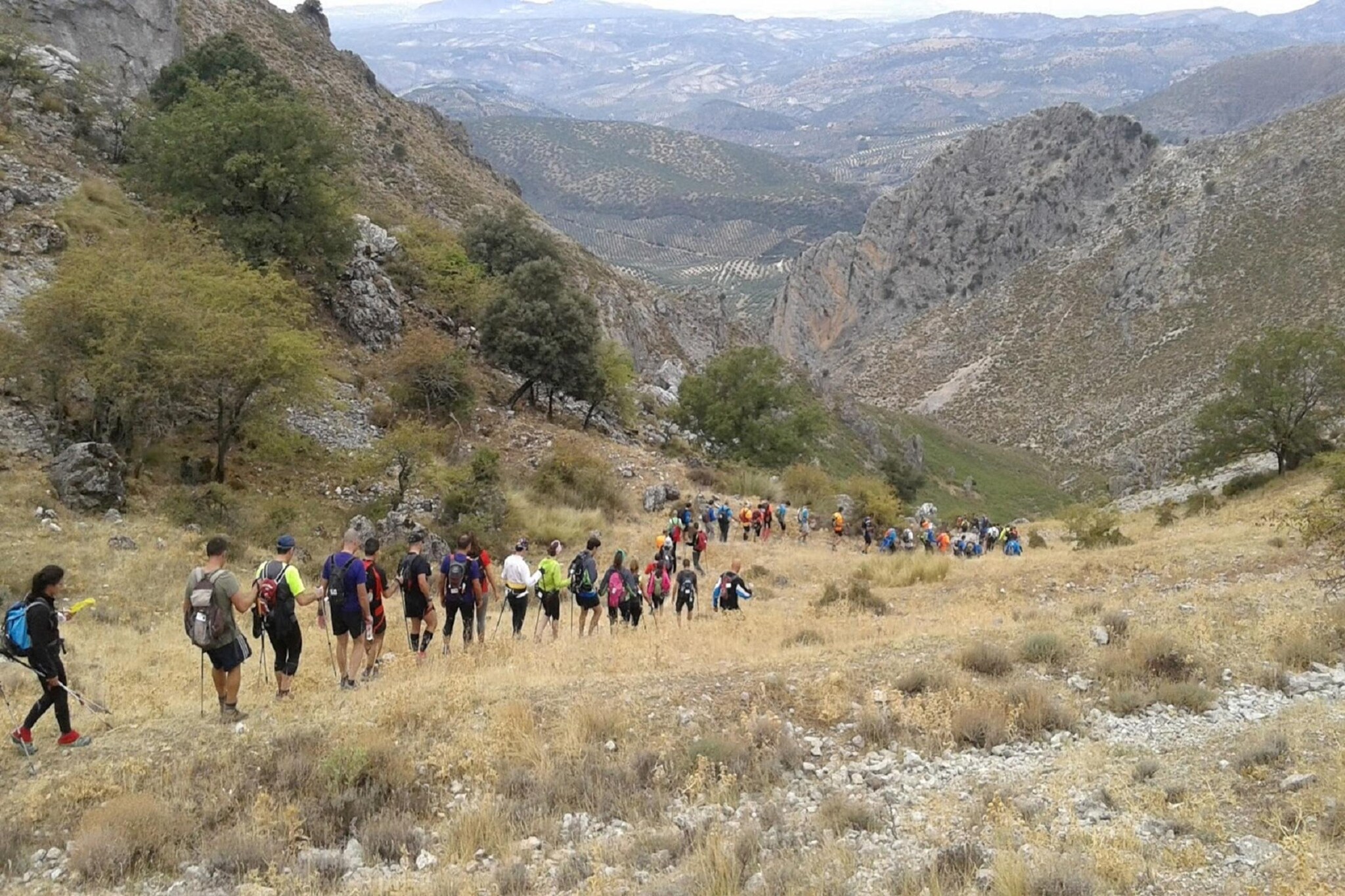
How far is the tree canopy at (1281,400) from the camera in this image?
95.2 ft

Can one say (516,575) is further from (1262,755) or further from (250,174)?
(250,174)

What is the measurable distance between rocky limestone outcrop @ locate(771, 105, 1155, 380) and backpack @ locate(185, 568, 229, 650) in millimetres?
80098

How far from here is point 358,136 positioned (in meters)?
51.0

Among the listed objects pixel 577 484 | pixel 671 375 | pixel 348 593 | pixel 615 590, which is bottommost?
pixel 671 375

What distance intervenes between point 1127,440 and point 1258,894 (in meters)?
63.6

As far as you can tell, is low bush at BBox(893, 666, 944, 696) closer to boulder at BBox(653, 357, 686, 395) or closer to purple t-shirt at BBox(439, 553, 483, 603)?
purple t-shirt at BBox(439, 553, 483, 603)

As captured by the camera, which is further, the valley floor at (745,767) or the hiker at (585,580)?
the hiker at (585,580)

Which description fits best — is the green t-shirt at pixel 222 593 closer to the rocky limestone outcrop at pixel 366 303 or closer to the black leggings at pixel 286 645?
the black leggings at pixel 286 645

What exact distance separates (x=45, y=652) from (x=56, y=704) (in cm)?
56

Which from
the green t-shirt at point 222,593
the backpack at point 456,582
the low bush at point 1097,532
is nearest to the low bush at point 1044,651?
the backpack at point 456,582

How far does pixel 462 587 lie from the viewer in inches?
459

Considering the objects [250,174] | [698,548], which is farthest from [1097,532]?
[250,174]

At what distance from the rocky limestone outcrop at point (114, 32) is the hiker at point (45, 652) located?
4063 centimetres

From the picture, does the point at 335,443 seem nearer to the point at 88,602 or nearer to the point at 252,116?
the point at 252,116
